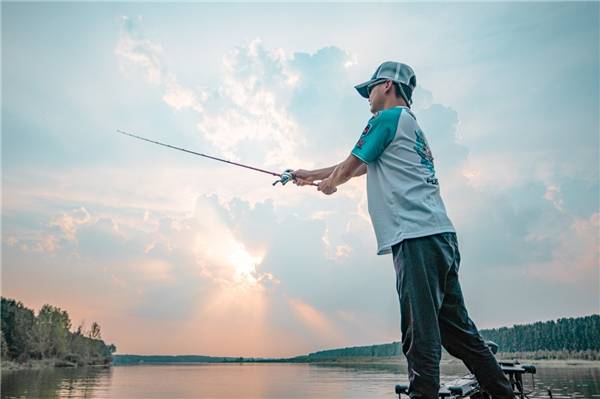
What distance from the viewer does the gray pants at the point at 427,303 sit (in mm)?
2625

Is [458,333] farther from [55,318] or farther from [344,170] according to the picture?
[55,318]

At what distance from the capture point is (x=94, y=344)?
10650 centimetres

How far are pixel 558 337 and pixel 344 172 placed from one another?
108 m

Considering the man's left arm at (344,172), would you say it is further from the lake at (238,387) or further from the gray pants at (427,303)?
the lake at (238,387)

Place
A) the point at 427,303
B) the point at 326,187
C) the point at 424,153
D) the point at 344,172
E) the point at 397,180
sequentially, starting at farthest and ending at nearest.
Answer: the point at 326,187, the point at 344,172, the point at 424,153, the point at 397,180, the point at 427,303

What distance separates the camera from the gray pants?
2.62m

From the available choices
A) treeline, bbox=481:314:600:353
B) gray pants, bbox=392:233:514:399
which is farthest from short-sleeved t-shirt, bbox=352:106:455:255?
treeline, bbox=481:314:600:353

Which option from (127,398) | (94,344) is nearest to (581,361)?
(127,398)

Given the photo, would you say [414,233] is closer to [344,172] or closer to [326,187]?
[344,172]

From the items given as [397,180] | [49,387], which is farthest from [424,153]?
[49,387]

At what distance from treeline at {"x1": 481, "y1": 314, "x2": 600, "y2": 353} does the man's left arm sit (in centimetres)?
9724

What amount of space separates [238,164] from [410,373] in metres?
3.62

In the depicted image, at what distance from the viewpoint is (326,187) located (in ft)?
11.4

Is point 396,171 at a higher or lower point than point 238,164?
lower
